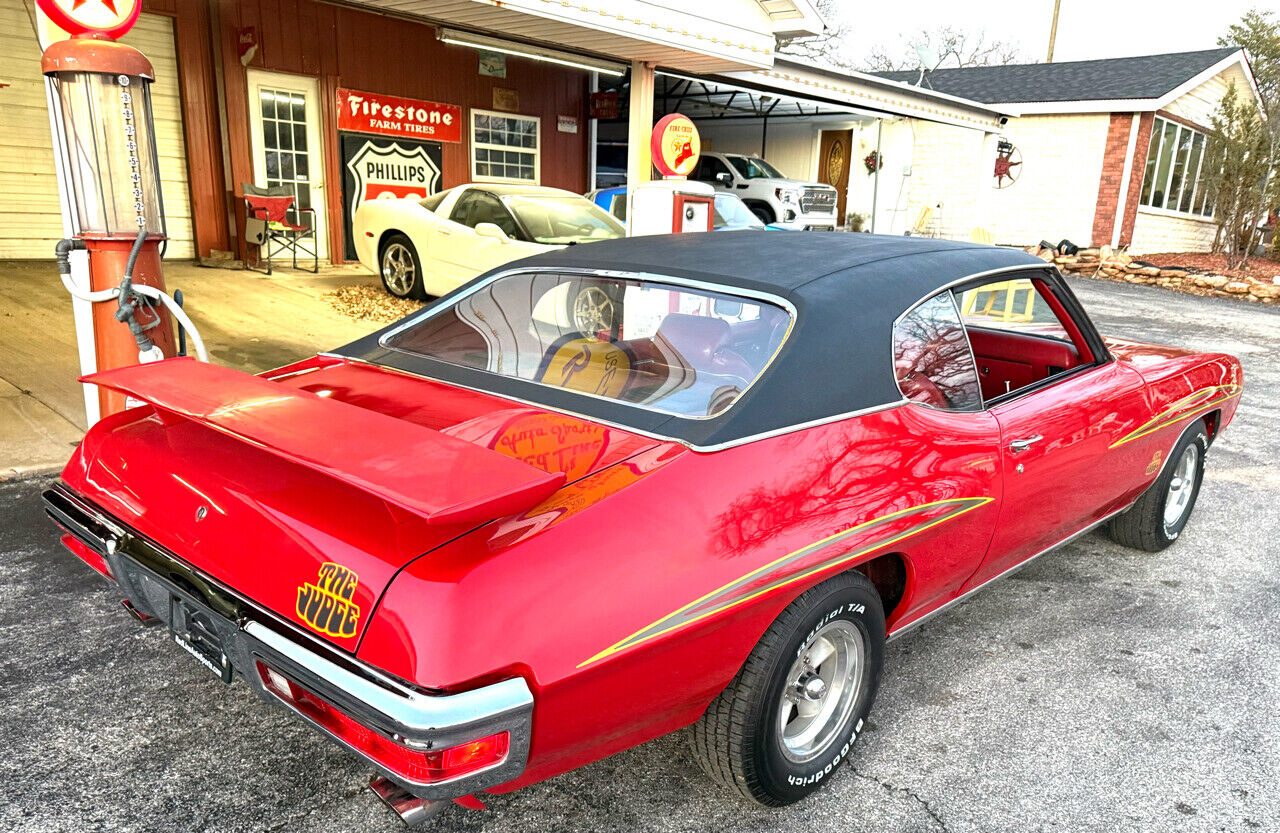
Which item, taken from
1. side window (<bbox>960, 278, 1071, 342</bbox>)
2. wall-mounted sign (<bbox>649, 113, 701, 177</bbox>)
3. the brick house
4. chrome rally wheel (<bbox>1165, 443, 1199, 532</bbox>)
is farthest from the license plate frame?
the brick house

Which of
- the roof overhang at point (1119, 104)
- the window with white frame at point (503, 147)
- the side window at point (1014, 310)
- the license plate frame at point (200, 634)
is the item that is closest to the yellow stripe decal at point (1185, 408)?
the side window at point (1014, 310)

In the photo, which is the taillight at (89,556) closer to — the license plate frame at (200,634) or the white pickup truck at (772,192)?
the license plate frame at (200,634)

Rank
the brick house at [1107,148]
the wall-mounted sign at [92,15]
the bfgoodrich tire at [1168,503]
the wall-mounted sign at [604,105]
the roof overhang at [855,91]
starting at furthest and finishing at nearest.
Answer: the brick house at [1107,148] → the wall-mounted sign at [604,105] → the roof overhang at [855,91] → the bfgoodrich tire at [1168,503] → the wall-mounted sign at [92,15]

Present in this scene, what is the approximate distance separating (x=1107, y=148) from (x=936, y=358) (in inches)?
794

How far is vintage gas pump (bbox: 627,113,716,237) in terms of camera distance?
7.08 m

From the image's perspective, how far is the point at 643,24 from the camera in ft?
25.8

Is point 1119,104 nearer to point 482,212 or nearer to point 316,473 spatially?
point 482,212

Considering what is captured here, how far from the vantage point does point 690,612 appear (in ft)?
6.06

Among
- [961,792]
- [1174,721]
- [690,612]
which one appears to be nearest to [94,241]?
[690,612]

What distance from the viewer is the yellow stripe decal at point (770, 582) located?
70.6 inches

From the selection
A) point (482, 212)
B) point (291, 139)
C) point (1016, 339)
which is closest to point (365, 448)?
point (1016, 339)

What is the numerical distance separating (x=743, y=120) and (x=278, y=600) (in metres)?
22.6

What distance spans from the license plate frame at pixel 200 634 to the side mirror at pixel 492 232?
6.66m

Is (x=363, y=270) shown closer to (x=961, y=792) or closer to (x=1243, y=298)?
(x=961, y=792)
